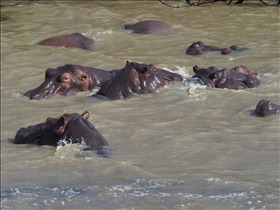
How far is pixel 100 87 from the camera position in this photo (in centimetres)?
958

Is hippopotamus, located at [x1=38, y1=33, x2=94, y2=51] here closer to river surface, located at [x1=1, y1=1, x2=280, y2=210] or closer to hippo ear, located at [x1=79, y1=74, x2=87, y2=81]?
river surface, located at [x1=1, y1=1, x2=280, y2=210]

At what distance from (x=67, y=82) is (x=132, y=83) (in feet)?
3.00

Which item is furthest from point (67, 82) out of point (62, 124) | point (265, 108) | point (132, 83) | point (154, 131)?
point (265, 108)

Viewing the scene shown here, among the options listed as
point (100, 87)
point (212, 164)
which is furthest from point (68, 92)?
point (212, 164)

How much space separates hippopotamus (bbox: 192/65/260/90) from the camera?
900 cm

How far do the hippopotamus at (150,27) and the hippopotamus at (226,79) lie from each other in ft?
15.1

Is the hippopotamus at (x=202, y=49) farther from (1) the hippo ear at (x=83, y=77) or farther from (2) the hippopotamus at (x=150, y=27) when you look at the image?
(1) the hippo ear at (x=83, y=77)

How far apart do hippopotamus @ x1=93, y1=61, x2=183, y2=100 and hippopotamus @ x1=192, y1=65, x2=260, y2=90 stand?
0.52 meters

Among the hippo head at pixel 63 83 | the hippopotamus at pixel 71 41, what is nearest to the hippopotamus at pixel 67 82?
the hippo head at pixel 63 83

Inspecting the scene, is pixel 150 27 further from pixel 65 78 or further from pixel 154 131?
pixel 154 131

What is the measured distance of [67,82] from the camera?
368 inches

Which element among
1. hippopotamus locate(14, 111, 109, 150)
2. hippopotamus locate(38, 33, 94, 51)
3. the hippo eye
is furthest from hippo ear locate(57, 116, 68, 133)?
hippopotamus locate(38, 33, 94, 51)

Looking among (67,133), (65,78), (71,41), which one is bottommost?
(71,41)

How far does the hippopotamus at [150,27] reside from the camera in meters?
13.7
